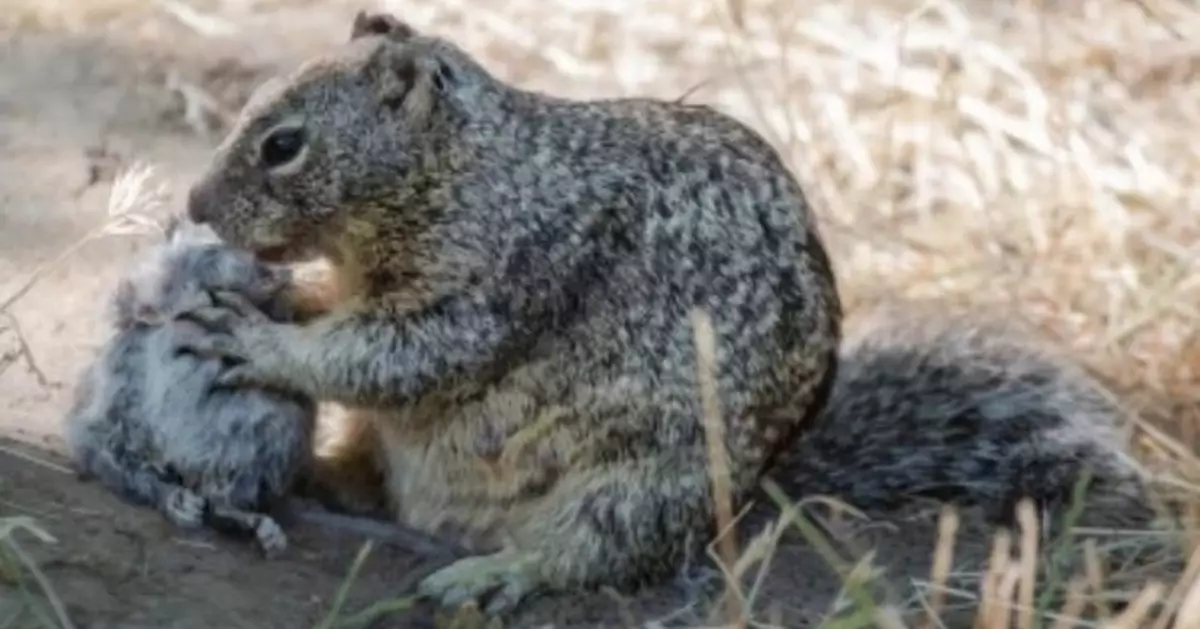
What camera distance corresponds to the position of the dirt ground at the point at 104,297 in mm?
4227

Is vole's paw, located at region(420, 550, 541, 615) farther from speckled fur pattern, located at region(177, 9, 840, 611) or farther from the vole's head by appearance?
the vole's head

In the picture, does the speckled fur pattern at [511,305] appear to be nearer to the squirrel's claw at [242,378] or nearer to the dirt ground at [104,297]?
the squirrel's claw at [242,378]

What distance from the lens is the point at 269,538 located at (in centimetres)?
447

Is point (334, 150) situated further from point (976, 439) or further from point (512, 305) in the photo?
point (976, 439)

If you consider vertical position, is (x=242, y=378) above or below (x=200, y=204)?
below

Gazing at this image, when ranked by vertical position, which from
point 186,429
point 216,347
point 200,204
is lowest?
point 186,429

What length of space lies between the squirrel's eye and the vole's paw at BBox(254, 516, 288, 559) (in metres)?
0.65

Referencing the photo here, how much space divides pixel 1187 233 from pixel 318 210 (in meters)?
2.56

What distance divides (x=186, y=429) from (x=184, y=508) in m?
0.15

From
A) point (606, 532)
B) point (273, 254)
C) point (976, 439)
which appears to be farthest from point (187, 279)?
point (976, 439)

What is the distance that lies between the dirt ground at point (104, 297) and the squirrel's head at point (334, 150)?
0.57m

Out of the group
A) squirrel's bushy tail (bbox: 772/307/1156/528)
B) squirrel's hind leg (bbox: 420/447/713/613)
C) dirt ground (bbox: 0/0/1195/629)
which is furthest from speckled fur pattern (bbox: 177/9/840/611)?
squirrel's bushy tail (bbox: 772/307/1156/528)

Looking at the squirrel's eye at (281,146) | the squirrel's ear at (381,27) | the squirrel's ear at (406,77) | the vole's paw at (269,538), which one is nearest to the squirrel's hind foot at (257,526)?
the vole's paw at (269,538)

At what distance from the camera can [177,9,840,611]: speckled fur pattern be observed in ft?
14.5
